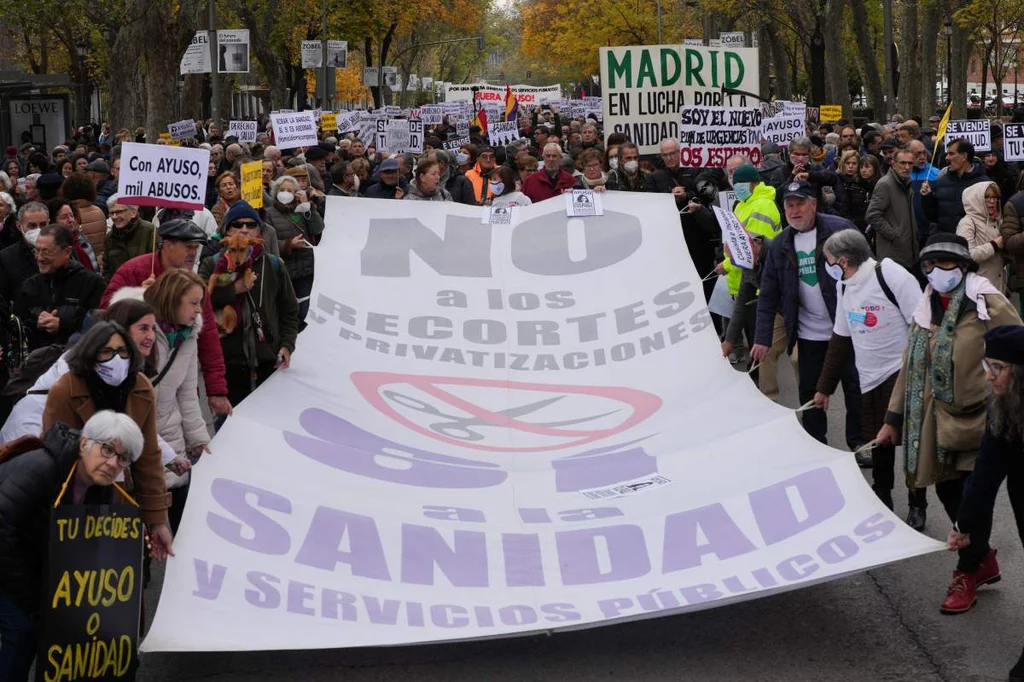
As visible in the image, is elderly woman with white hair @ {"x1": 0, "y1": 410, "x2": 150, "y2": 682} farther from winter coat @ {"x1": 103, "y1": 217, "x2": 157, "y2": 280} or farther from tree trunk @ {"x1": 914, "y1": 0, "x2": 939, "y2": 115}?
tree trunk @ {"x1": 914, "y1": 0, "x2": 939, "y2": 115}

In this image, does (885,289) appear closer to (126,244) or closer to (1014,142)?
(126,244)

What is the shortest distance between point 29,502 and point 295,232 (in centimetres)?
676

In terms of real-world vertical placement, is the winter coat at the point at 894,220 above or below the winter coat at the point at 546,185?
below

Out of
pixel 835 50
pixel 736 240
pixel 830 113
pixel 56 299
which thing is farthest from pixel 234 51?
pixel 56 299

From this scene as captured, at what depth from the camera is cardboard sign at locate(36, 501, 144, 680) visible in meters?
5.61

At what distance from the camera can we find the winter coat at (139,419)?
6176mm

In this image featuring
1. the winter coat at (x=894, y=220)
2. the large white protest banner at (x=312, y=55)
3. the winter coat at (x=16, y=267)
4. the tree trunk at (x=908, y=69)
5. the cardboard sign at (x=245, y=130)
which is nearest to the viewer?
the winter coat at (x=16, y=267)

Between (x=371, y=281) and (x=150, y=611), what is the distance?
367cm

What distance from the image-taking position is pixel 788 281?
947 cm

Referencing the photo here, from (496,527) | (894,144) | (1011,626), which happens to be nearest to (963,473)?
(1011,626)

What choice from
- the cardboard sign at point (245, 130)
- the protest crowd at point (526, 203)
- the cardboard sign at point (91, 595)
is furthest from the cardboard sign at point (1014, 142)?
the cardboard sign at point (245, 130)

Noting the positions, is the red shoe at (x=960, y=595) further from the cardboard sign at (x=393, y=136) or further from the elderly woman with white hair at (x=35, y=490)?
the cardboard sign at (x=393, y=136)

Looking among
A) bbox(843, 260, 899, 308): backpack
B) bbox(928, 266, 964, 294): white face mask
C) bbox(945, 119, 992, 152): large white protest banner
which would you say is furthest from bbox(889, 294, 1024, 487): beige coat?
bbox(945, 119, 992, 152): large white protest banner

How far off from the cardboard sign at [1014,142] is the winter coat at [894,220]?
8.05ft
